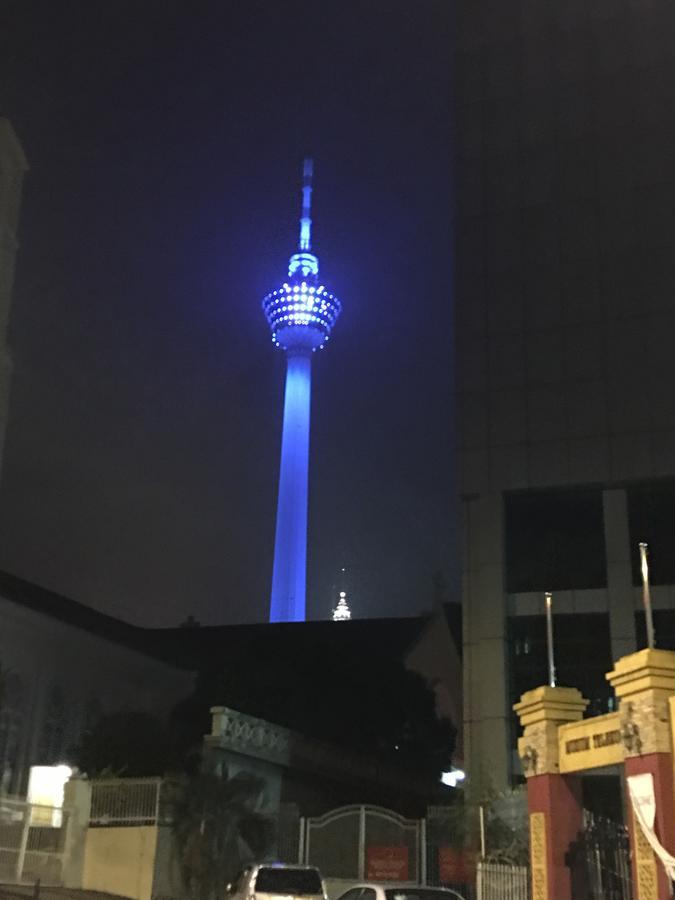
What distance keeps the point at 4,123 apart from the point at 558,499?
3071 cm

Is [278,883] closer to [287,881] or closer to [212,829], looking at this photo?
[287,881]

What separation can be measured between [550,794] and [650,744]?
3.98m

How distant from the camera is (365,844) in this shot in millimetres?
28344

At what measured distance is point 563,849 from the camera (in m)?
20.1

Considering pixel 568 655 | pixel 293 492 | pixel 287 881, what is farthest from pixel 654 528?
pixel 293 492

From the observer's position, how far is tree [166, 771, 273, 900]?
89.6ft

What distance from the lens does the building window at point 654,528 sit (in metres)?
41.9

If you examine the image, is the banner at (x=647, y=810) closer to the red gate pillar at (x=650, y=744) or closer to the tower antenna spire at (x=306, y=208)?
the red gate pillar at (x=650, y=744)

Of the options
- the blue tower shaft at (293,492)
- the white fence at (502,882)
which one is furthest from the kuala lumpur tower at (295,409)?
the white fence at (502,882)

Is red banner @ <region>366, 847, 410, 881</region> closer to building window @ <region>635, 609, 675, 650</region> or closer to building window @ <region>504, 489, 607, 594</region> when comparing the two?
building window @ <region>635, 609, 675, 650</region>

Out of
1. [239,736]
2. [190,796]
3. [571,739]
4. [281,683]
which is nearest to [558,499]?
[281,683]

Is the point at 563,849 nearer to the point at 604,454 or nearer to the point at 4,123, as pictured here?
the point at 604,454

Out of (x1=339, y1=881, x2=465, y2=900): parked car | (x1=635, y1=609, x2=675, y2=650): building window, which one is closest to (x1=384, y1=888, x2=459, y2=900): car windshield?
(x1=339, y1=881, x2=465, y2=900): parked car

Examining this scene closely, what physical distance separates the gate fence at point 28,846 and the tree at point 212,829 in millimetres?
3083
